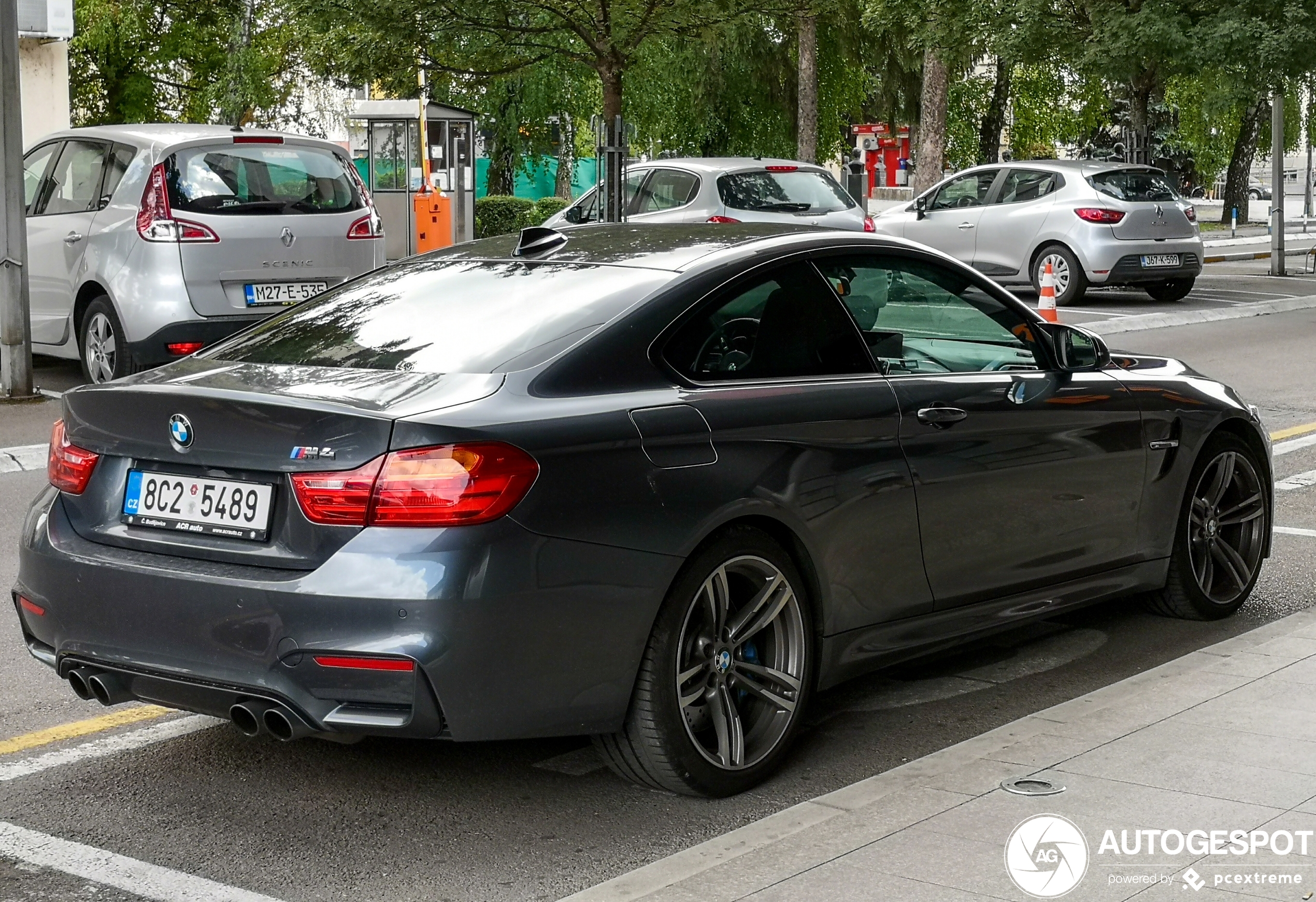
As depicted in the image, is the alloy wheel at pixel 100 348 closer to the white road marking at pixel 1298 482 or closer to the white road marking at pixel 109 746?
the white road marking at pixel 109 746

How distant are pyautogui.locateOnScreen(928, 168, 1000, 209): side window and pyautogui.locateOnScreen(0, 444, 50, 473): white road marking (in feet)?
47.5

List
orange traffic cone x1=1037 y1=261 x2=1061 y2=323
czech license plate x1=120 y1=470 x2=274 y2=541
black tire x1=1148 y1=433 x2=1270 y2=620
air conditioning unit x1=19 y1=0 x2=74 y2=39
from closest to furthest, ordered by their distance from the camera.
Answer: czech license plate x1=120 y1=470 x2=274 y2=541, black tire x1=1148 y1=433 x2=1270 y2=620, orange traffic cone x1=1037 y1=261 x2=1061 y2=323, air conditioning unit x1=19 y1=0 x2=74 y2=39

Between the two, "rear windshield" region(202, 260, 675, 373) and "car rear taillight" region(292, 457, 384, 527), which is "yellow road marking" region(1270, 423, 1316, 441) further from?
"car rear taillight" region(292, 457, 384, 527)

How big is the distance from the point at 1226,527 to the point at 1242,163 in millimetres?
48513

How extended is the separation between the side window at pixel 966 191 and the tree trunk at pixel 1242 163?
97.4ft

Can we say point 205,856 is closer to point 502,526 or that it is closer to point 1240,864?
point 502,526

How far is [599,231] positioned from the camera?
539 cm

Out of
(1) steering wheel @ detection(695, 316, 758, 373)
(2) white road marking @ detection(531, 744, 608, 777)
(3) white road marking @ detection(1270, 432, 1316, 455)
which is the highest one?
(1) steering wheel @ detection(695, 316, 758, 373)

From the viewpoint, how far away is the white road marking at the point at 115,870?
377 centimetres

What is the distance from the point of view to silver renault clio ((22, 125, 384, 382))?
36.5 ft

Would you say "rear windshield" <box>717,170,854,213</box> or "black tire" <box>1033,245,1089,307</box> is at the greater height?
"rear windshield" <box>717,170,854,213</box>

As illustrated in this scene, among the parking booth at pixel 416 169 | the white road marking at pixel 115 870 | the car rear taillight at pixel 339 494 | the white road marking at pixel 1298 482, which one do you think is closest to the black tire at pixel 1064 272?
the parking booth at pixel 416 169

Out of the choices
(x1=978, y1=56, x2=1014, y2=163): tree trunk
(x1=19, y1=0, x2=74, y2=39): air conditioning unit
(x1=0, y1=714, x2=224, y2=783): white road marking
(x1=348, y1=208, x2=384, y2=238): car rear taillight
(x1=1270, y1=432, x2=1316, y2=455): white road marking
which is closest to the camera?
(x1=0, y1=714, x2=224, y2=783): white road marking

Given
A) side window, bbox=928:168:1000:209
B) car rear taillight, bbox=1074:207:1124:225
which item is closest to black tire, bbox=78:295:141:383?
car rear taillight, bbox=1074:207:1124:225
